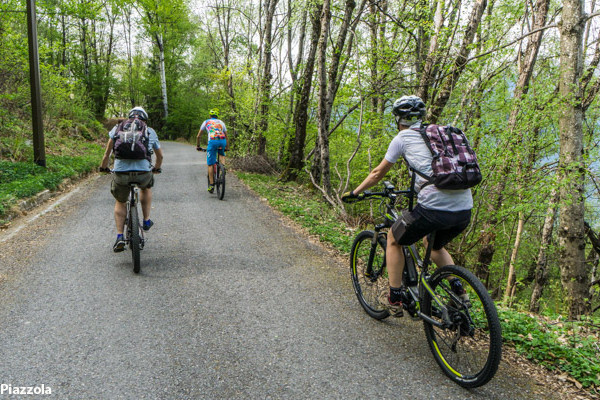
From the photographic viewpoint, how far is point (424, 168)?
119 inches

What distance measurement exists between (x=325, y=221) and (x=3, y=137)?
1135 cm

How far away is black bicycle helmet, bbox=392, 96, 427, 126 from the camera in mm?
3250

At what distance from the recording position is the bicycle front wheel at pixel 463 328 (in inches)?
Result: 103

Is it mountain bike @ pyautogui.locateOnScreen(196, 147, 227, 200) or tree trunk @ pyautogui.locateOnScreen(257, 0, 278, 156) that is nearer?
mountain bike @ pyautogui.locateOnScreen(196, 147, 227, 200)

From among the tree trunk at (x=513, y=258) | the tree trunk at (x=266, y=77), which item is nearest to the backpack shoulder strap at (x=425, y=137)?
the tree trunk at (x=513, y=258)

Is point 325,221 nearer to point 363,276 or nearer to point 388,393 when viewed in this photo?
point 363,276

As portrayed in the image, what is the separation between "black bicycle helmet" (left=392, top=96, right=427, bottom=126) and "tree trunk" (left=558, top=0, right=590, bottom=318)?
4227 millimetres

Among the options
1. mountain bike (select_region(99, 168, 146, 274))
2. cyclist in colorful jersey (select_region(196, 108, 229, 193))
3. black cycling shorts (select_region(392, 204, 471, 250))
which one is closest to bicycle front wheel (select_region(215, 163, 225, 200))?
cyclist in colorful jersey (select_region(196, 108, 229, 193))

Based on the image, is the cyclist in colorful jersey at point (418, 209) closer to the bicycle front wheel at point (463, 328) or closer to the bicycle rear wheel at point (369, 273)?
the bicycle front wheel at point (463, 328)

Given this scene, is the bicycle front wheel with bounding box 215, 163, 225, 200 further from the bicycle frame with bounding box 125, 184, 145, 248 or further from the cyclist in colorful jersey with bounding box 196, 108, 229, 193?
the bicycle frame with bounding box 125, 184, 145, 248

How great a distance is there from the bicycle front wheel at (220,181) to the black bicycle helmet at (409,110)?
740 centimetres

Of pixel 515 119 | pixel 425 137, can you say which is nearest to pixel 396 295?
pixel 425 137

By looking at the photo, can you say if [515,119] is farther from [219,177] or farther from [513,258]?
[219,177]

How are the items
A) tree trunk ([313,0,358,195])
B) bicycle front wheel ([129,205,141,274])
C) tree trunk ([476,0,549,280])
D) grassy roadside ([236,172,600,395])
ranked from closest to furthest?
grassy roadside ([236,172,600,395]) → bicycle front wheel ([129,205,141,274]) → tree trunk ([476,0,549,280]) → tree trunk ([313,0,358,195])
